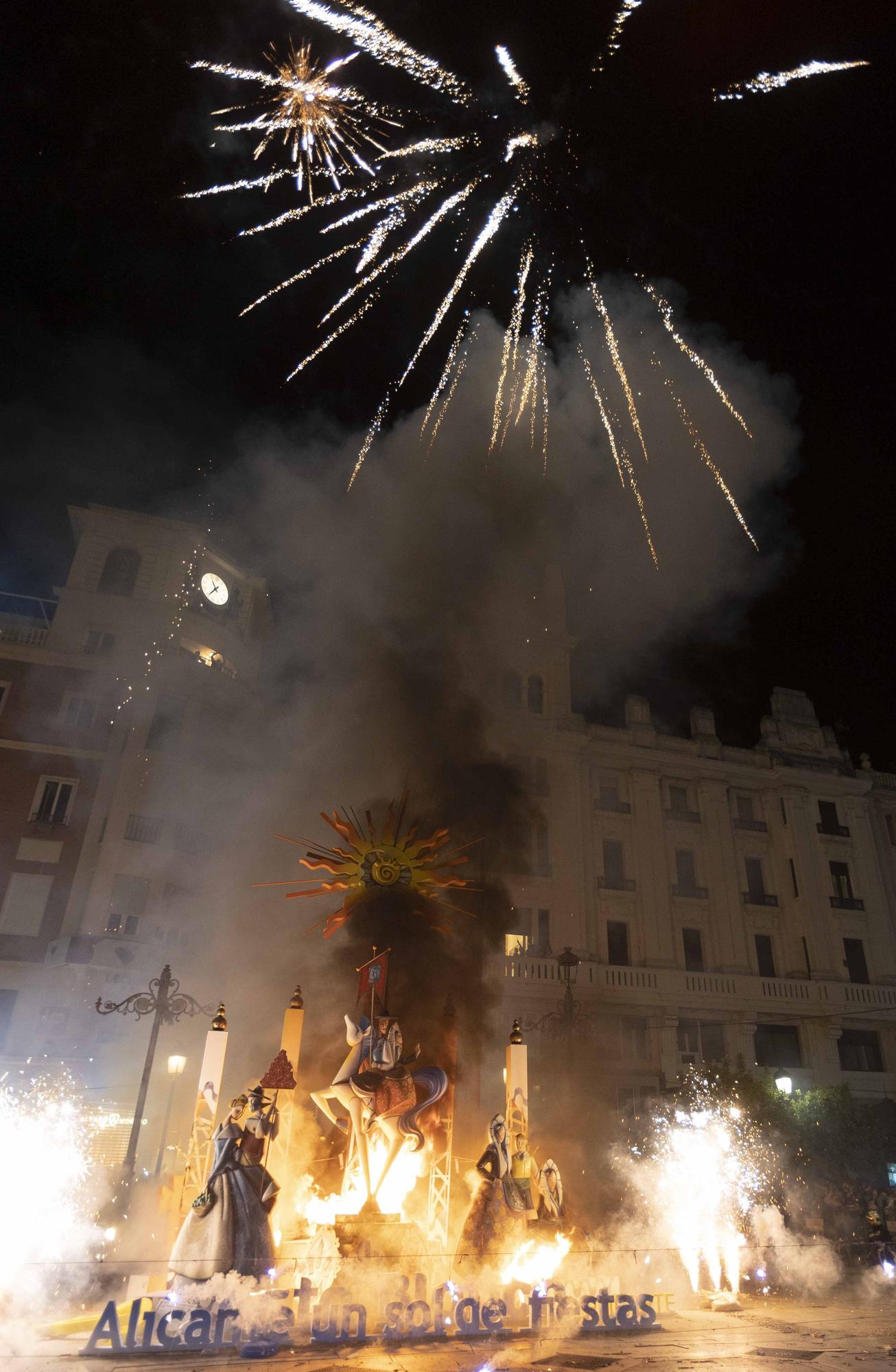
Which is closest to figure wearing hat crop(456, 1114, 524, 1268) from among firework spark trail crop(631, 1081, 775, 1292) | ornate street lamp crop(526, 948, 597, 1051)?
ornate street lamp crop(526, 948, 597, 1051)

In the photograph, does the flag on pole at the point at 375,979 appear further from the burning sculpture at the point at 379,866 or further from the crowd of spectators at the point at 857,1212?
the crowd of spectators at the point at 857,1212

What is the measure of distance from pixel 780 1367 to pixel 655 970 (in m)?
18.2

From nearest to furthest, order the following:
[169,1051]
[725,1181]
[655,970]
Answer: [725,1181], [169,1051], [655,970]

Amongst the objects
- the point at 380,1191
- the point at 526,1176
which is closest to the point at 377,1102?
the point at 380,1191

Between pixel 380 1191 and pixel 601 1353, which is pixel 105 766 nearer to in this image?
pixel 380 1191

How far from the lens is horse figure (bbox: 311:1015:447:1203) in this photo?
14.1 metres

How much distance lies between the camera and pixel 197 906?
26.3 metres

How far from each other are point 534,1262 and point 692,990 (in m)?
15.9

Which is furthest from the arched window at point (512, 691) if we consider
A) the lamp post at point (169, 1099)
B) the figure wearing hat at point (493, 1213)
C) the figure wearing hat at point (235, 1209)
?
the figure wearing hat at point (235, 1209)

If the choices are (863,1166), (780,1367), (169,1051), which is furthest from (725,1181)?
(169,1051)

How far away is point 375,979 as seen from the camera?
15703 mm

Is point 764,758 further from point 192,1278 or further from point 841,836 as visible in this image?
point 192,1278

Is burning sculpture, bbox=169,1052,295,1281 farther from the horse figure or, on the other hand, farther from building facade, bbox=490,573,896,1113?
building facade, bbox=490,573,896,1113

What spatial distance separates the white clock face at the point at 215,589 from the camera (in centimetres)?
3084
